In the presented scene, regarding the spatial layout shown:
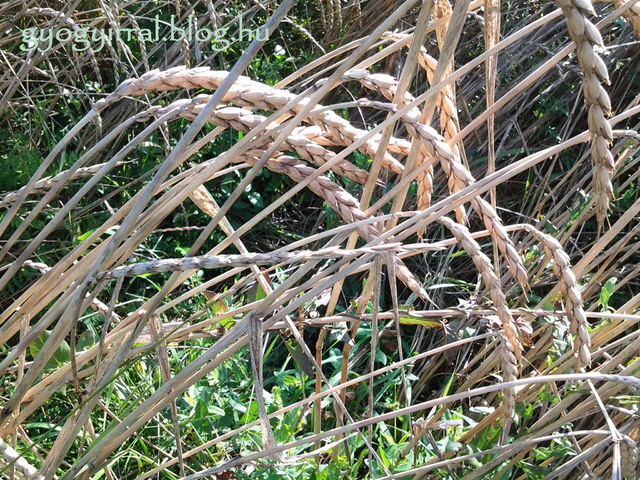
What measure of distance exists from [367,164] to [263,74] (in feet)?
1.79

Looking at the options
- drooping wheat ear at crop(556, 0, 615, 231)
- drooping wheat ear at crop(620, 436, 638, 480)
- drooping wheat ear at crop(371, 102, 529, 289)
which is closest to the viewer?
drooping wheat ear at crop(556, 0, 615, 231)

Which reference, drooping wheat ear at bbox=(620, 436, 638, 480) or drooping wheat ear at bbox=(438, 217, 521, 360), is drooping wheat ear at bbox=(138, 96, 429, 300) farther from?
drooping wheat ear at bbox=(620, 436, 638, 480)

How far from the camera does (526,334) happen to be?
1.04m

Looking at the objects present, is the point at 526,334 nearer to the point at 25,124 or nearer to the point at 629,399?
the point at 629,399

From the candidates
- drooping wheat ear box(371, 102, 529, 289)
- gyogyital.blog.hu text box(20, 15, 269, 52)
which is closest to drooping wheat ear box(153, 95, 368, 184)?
drooping wheat ear box(371, 102, 529, 289)

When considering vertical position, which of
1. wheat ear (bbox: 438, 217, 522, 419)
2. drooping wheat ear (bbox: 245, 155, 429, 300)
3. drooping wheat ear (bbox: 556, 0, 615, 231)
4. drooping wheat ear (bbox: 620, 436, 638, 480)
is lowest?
drooping wheat ear (bbox: 620, 436, 638, 480)

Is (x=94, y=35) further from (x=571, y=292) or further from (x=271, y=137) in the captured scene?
(x=571, y=292)

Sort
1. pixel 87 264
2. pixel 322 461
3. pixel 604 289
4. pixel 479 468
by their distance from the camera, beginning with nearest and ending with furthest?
pixel 87 264, pixel 479 468, pixel 604 289, pixel 322 461

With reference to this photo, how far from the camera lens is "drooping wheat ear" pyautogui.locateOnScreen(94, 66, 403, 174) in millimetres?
827

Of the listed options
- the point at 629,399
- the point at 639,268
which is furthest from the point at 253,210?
the point at 629,399

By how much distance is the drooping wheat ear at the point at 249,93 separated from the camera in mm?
827

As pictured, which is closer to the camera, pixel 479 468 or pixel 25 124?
pixel 479 468

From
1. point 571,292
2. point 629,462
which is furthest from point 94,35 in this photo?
point 629,462

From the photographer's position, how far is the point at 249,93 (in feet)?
2.73
